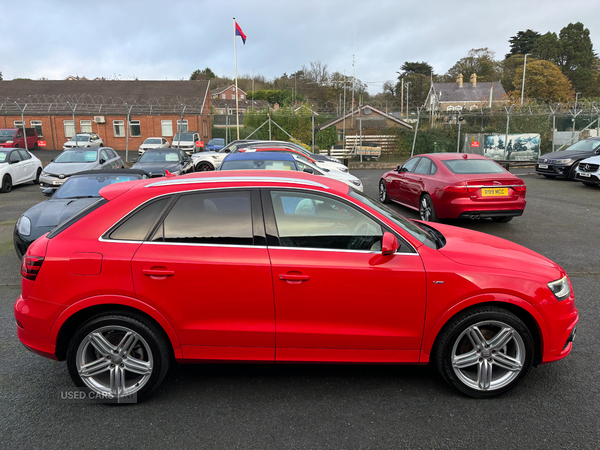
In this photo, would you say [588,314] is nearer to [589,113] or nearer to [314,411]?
[314,411]

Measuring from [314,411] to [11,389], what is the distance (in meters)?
2.38

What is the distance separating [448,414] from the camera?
10.2ft

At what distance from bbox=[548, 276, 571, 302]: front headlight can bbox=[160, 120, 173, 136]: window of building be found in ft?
142

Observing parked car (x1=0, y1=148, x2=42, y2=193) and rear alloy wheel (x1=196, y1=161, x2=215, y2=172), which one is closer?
parked car (x1=0, y1=148, x2=42, y2=193)

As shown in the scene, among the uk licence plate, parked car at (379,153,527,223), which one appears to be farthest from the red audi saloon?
the uk licence plate

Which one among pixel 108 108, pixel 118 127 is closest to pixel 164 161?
pixel 118 127

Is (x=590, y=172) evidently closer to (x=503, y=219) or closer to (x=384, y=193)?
(x=503, y=219)

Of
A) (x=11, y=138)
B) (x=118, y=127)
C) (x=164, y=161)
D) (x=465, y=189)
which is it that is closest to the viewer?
(x=465, y=189)

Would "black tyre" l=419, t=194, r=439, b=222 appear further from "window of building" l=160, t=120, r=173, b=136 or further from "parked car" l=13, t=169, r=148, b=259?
"window of building" l=160, t=120, r=173, b=136

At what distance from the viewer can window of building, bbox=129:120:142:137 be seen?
4275 cm

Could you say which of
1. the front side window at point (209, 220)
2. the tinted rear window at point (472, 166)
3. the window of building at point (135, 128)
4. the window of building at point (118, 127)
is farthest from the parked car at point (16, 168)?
the window of building at point (118, 127)

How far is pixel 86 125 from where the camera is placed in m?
43.1

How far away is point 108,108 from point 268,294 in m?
47.1

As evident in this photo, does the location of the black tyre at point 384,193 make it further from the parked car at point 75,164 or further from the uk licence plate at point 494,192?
the parked car at point 75,164
